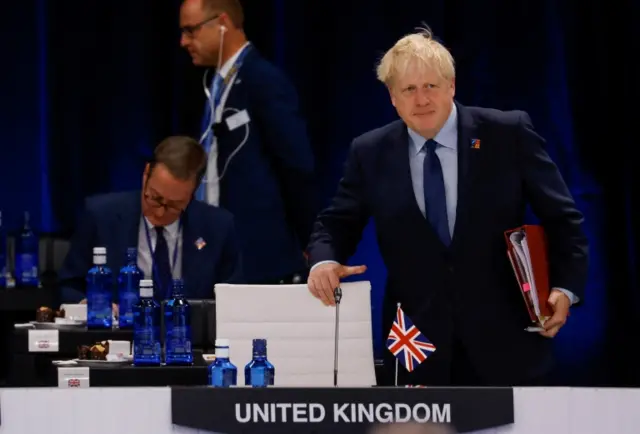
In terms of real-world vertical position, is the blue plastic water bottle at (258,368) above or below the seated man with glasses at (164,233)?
below

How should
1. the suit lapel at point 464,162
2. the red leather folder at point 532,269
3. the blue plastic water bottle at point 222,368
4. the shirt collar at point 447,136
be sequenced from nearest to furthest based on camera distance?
the blue plastic water bottle at point 222,368, the red leather folder at point 532,269, the suit lapel at point 464,162, the shirt collar at point 447,136

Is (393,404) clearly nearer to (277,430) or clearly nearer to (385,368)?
(277,430)

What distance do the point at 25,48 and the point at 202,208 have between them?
188 cm

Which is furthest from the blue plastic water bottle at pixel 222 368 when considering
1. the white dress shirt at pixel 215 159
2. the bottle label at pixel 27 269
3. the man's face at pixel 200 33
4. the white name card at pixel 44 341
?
the man's face at pixel 200 33

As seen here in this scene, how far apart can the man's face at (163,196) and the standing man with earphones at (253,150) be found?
51.7 inches

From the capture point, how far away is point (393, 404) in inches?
94.0

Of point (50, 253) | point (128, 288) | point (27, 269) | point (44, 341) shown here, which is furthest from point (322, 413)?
point (50, 253)

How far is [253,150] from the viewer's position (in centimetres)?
631

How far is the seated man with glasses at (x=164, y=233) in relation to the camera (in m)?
4.95

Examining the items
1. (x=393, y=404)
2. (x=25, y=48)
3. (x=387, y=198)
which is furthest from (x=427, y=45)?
(x=25, y=48)

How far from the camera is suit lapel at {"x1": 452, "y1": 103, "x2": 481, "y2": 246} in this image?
353cm

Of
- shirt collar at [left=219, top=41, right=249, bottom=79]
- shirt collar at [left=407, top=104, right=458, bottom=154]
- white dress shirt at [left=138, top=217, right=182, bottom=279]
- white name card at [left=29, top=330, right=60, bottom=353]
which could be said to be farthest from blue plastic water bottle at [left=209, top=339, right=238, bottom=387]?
shirt collar at [left=219, top=41, right=249, bottom=79]

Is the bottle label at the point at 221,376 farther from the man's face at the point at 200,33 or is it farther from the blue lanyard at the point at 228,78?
the man's face at the point at 200,33

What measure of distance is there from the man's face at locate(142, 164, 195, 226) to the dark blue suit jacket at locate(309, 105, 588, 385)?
1481 mm
